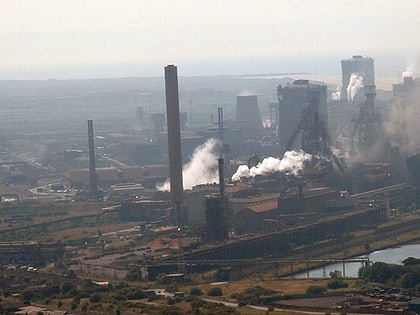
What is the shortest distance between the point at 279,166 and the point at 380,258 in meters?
17.3

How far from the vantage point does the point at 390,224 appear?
53562 mm

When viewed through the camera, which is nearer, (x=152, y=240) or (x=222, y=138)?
(x=152, y=240)

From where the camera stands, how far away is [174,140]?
5766 cm

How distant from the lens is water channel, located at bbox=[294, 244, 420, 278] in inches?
1690

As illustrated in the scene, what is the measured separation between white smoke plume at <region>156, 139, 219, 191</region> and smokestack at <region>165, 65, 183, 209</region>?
7.86m

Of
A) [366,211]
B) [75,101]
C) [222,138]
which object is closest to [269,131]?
[222,138]

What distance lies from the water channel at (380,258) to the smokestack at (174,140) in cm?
981

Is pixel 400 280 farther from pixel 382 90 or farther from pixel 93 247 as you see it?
pixel 382 90

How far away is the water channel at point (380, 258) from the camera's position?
141 feet

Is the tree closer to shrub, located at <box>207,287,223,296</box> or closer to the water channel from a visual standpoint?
shrub, located at <box>207,287,223,296</box>

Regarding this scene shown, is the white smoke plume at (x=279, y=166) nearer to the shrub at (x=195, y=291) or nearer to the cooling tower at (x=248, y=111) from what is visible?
the shrub at (x=195, y=291)

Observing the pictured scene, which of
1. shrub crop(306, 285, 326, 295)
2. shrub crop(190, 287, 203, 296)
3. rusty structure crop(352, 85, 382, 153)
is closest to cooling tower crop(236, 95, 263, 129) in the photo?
rusty structure crop(352, 85, 382, 153)

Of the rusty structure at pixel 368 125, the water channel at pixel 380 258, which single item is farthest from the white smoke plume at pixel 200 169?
the water channel at pixel 380 258

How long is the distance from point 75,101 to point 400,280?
5454 inches
